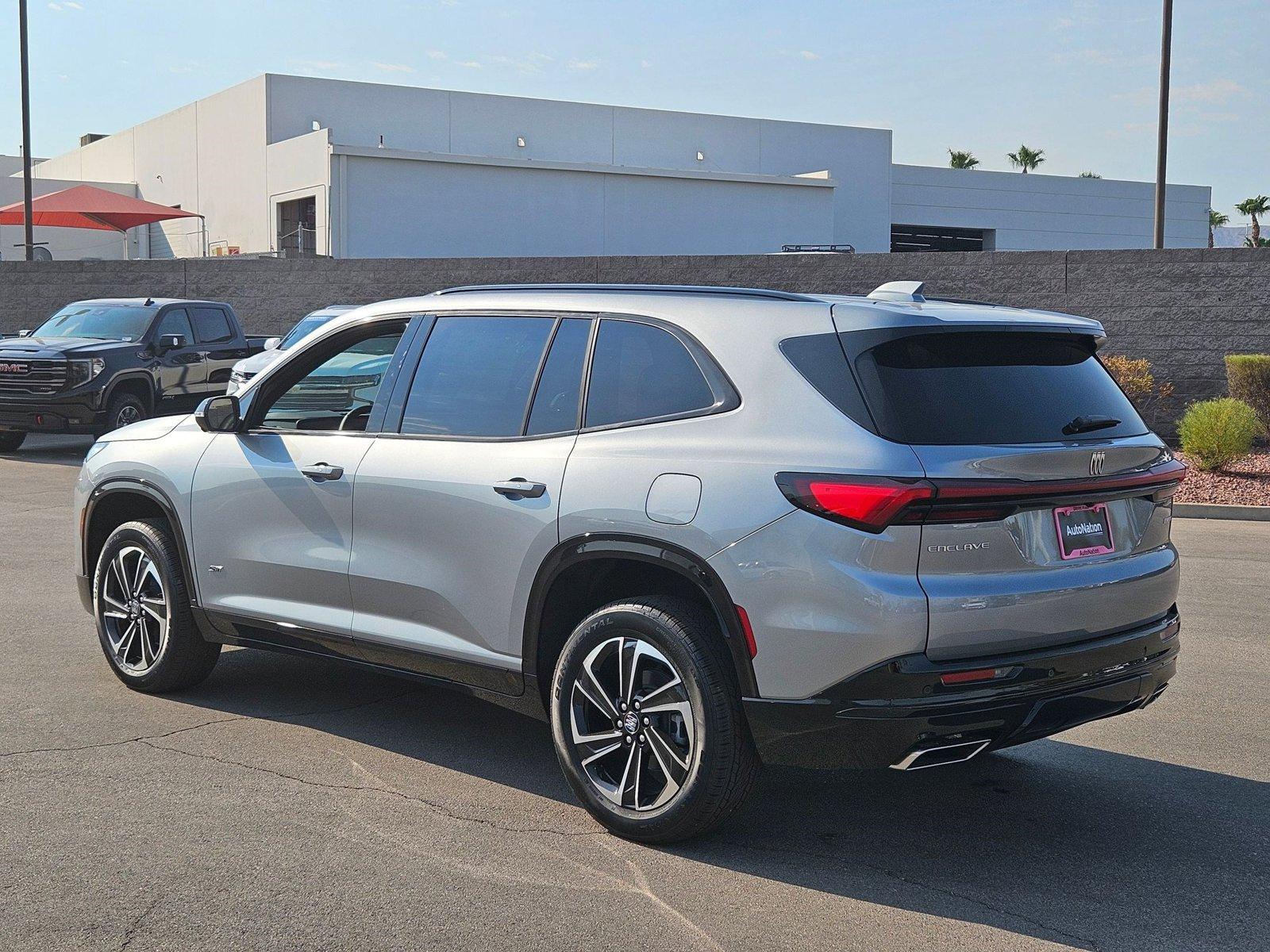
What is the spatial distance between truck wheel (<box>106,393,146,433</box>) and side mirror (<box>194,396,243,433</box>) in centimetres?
1219

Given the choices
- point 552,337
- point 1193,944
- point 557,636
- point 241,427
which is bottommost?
point 1193,944

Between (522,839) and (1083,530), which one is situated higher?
(1083,530)

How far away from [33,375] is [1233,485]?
1434 centimetres

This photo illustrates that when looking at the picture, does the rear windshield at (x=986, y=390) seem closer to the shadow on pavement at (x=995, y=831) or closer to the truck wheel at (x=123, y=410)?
the shadow on pavement at (x=995, y=831)

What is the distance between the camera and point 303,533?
18.5 feet

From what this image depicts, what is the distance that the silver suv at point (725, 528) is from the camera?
4105mm

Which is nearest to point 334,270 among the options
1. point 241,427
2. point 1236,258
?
point 1236,258

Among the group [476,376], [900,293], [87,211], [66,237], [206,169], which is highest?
[206,169]

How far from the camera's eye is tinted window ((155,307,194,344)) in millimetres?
18812

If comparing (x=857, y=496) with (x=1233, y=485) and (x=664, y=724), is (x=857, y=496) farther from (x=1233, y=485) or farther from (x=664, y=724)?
(x=1233, y=485)

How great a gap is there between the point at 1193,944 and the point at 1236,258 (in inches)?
620

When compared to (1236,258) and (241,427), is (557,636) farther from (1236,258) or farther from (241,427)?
(1236,258)

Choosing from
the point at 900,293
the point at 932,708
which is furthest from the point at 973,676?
the point at 900,293

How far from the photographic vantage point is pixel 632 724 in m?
4.59
